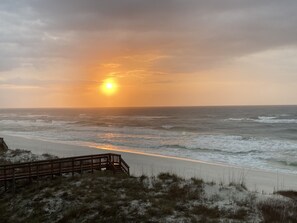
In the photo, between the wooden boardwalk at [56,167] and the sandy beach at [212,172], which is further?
the sandy beach at [212,172]

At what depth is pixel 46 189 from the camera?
17891mm

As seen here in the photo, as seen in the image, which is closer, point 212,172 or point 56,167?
point 56,167

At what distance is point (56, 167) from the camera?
20.8m

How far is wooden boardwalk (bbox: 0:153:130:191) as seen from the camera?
19.1m

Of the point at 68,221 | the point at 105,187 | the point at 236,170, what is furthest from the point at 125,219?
the point at 236,170

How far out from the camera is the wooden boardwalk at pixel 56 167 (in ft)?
62.7

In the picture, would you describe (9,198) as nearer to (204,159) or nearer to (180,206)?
(180,206)

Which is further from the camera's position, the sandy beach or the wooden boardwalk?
the sandy beach

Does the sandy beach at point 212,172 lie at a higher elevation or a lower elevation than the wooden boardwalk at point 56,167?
lower

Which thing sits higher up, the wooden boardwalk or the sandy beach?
the wooden boardwalk

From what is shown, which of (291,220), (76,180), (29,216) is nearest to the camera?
(291,220)

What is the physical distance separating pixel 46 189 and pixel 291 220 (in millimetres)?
12286

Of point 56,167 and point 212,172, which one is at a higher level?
point 56,167

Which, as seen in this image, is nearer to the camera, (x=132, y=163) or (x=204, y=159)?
(x=132, y=163)
